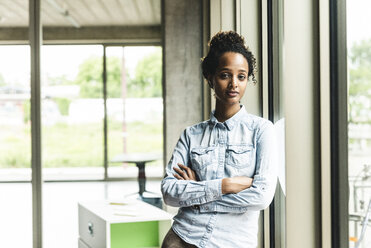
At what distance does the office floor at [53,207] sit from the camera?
14.5 feet

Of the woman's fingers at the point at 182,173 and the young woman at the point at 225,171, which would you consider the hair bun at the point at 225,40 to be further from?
the woman's fingers at the point at 182,173

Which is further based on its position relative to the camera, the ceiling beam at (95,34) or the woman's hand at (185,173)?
the ceiling beam at (95,34)

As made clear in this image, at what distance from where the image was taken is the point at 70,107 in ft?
14.5

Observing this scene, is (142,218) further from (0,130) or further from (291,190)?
(0,130)

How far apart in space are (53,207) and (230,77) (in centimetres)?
329

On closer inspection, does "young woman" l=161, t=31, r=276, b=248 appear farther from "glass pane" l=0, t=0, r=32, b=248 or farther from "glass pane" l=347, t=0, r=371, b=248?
"glass pane" l=0, t=0, r=32, b=248

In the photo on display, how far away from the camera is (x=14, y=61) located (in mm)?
4461

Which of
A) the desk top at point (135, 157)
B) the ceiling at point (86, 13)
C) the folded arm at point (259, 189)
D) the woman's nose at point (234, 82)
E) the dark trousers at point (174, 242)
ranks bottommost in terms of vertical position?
the dark trousers at point (174, 242)

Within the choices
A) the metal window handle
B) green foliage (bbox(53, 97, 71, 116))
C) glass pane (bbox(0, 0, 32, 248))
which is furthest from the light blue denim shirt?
glass pane (bbox(0, 0, 32, 248))

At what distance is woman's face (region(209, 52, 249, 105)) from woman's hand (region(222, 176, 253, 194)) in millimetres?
263

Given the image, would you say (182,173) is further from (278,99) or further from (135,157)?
(135,157)

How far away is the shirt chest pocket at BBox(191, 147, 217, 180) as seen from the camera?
5.36 feet

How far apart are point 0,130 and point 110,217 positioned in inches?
82.7

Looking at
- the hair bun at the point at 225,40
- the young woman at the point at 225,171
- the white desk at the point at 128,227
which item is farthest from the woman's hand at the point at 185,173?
the white desk at the point at 128,227
